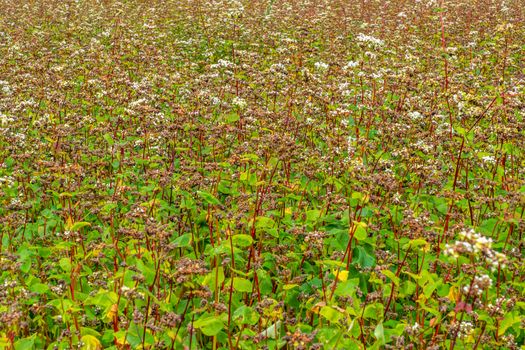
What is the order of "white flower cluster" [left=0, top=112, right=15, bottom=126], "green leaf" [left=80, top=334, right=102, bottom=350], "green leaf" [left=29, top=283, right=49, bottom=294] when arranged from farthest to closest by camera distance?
1. "white flower cluster" [left=0, top=112, right=15, bottom=126]
2. "green leaf" [left=29, top=283, right=49, bottom=294]
3. "green leaf" [left=80, top=334, right=102, bottom=350]

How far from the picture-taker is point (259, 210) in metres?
5.62

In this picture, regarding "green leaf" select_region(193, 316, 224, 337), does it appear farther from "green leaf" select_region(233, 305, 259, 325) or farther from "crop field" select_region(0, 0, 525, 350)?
"green leaf" select_region(233, 305, 259, 325)

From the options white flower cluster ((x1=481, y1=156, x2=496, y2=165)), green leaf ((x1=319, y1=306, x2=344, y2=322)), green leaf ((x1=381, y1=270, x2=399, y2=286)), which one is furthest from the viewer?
white flower cluster ((x1=481, y1=156, x2=496, y2=165))

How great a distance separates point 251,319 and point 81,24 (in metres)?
12.7

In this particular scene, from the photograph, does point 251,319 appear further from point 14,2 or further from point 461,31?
point 14,2

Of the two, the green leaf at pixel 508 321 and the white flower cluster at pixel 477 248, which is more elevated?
the white flower cluster at pixel 477 248

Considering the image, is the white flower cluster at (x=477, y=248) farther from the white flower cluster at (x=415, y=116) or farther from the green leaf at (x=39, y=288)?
the white flower cluster at (x=415, y=116)

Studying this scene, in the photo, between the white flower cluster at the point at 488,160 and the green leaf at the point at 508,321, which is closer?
the green leaf at the point at 508,321

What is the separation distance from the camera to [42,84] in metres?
9.29

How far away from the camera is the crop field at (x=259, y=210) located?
4234 millimetres

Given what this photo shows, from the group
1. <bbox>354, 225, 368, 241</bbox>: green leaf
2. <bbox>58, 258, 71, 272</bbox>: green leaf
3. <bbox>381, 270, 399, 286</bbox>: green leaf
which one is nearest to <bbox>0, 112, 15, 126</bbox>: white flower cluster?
<bbox>58, 258, 71, 272</bbox>: green leaf

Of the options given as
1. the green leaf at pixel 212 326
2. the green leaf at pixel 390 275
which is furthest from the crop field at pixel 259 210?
the green leaf at pixel 390 275

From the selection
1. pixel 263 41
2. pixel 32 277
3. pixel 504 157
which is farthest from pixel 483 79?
pixel 32 277

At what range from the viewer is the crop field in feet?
13.9
